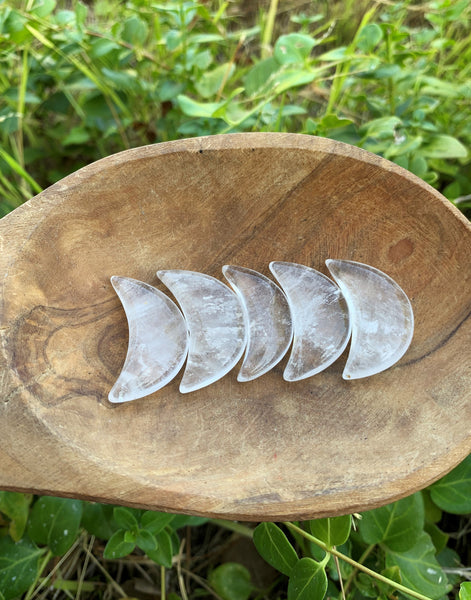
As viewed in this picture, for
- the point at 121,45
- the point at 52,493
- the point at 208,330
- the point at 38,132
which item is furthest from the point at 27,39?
the point at 52,493

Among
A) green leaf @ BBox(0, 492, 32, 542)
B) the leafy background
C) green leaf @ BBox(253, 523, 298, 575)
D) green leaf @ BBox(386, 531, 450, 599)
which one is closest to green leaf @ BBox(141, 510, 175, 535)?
the leafy background

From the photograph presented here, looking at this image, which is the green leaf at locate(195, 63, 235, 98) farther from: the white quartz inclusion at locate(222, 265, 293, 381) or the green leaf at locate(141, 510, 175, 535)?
the green leaf at locate(141, 510, 175, 535)

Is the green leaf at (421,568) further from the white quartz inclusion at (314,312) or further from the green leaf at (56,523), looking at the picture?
the green leaf at (56,523)

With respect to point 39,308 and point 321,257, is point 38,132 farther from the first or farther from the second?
point 321,257

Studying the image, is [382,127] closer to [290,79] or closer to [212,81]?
[290,79]

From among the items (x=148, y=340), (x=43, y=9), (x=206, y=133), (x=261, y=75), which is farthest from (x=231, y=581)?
(x=43, y=9)

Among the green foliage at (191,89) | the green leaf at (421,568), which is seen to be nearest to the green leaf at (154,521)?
the green leaf at (421,568)

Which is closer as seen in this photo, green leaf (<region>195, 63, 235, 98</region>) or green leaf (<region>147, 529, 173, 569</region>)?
green leaf (<region>147, 529, 173, 569</region>)
